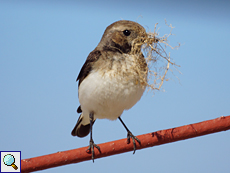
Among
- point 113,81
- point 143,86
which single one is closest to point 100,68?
point 113,81

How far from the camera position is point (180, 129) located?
316cm

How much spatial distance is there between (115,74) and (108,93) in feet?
0.77

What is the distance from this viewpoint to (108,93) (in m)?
3.73

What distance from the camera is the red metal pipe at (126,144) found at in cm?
305

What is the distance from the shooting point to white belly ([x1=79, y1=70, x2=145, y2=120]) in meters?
3.66

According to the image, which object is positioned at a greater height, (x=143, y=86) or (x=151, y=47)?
(x=151, y=47)

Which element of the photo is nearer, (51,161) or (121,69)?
(51,161)

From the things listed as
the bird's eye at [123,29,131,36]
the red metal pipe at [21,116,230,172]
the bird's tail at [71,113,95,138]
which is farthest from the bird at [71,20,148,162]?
the bird's tail at [71,113,95,138]

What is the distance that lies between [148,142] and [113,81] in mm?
742

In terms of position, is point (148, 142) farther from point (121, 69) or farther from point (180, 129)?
point (121, 69)

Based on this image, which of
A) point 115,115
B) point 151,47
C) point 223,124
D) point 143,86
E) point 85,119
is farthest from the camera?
point 85,119

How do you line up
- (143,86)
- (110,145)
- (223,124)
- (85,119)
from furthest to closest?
1. (85,119)
2. (143,86)
3. (110,145)
4. (223,124)

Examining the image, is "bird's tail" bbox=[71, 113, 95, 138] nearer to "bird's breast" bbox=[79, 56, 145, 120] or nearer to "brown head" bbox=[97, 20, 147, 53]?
"bird's breast" bbox=[79, 56, 145, 120]

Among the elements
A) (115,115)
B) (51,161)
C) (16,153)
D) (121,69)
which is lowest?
(51,161)
